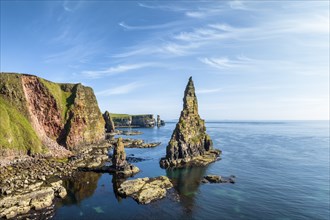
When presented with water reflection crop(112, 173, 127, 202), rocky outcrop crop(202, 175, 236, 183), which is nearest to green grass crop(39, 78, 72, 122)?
water reflection crop(112, 173, 127, 202)

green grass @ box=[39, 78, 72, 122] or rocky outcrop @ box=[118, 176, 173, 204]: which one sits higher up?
green grass @ box=[39, 78, 72, 122]

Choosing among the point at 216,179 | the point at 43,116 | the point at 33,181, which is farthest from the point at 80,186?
the point at 43,116

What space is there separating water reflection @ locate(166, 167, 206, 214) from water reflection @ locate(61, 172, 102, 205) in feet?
80.4

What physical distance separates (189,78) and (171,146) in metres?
40.4

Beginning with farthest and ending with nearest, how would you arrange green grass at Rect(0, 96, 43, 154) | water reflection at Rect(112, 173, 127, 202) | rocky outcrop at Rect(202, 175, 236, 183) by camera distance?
green grass at Rect(0, 96, 43, 154) < rocky outcrop at Rect(202, 175, 236, 183) < water reflection at Rect(112, 173, 127, 202)

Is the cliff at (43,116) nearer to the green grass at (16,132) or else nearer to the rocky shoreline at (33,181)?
the green grass at (16,132)

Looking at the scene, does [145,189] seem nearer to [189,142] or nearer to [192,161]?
[192,161]

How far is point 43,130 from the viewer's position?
104 m

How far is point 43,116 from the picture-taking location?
109 meters

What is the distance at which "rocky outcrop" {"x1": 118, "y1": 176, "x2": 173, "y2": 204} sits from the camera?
5959cm

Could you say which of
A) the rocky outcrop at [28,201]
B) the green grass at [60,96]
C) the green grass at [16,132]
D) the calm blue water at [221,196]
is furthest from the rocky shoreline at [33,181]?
the green grass at [60,96]

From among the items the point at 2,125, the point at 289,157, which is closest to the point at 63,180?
the point at 2,125

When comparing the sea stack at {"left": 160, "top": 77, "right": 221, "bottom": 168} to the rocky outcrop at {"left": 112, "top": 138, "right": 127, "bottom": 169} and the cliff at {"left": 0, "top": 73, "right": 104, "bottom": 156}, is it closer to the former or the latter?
the rocky outcrop at {"left": 112, "top": 138, "right": 127, "bottom": 169}

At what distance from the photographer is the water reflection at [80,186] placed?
59197 mm
